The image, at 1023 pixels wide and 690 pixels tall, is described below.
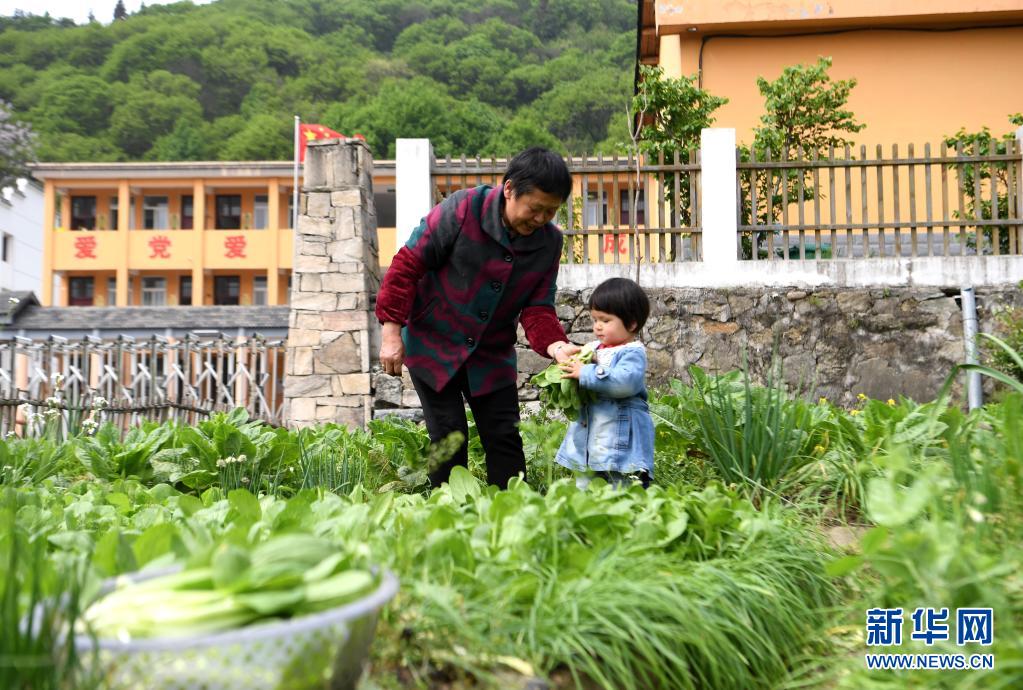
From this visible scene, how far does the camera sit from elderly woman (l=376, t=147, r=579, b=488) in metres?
3.44

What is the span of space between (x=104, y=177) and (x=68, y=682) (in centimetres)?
3048

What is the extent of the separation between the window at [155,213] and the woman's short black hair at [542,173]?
30.4 meters

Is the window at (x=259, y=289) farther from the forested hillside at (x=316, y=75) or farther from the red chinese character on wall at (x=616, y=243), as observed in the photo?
the red chinese character on wall at (x=616, y=243)

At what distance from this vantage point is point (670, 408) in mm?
3893

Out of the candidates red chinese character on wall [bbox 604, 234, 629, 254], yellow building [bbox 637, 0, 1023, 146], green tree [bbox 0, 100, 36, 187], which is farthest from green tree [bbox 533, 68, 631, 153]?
red chinese character on wall [bbox 604, 234, 629, 254]

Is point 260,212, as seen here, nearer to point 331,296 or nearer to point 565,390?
point 331,296

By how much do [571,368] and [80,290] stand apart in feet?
106

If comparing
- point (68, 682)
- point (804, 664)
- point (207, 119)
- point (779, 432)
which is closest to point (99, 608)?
point (68, 682)

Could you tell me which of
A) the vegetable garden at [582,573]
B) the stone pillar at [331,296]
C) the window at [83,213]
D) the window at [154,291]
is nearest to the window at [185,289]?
the window at [154,291]

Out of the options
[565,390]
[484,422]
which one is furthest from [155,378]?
[565,390]

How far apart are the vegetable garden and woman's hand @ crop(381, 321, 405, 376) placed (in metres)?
0.52

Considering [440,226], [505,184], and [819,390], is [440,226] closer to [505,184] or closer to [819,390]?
[505,184]

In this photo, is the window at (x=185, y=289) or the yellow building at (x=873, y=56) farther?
the window at (x=185, y=289)

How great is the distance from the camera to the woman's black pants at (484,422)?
357 centimetres
